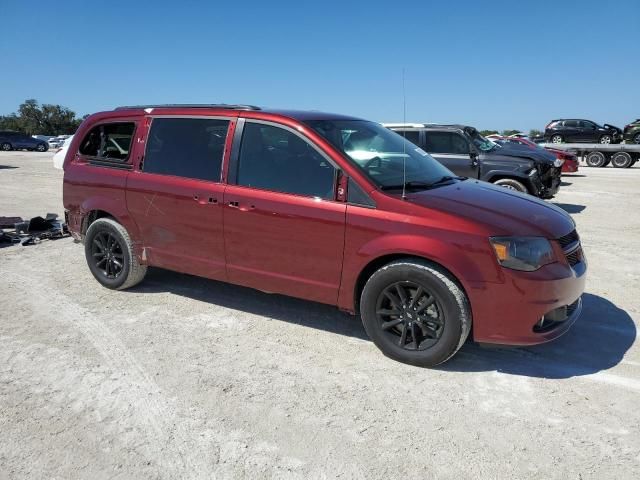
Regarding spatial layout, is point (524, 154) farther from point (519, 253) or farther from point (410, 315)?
point (410, 315)

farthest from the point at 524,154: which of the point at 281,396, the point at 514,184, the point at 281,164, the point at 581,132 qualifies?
the point at 581,132

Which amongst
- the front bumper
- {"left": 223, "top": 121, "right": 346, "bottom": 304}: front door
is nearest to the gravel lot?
the front bumper

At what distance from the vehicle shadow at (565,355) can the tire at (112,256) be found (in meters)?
3.11

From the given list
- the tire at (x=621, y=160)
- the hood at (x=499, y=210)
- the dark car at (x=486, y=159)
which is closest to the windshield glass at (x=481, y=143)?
the dark car at (x=486, y=159)

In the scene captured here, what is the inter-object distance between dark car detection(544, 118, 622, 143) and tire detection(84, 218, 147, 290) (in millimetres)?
28576

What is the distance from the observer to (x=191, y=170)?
443 centimetres

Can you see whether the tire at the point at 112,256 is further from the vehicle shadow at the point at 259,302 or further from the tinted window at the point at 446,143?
the tinted window at the point at 446,143

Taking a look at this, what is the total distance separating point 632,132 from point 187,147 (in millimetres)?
29353

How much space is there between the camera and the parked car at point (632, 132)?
1065 inches

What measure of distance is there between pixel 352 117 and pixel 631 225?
6781 mm

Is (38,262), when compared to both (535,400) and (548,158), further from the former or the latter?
(548,158)

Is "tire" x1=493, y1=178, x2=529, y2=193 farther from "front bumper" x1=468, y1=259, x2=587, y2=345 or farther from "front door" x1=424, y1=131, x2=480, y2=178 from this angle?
"front bumper" x1=468, y1=259, x2=587, y2=345

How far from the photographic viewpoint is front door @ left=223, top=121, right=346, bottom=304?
3.77 m

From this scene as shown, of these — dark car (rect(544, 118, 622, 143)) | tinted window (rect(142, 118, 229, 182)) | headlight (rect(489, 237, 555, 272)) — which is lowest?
headlight (rect(489, 237, 555, 272))
